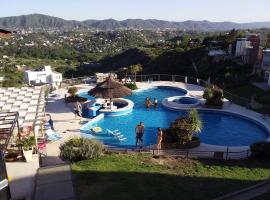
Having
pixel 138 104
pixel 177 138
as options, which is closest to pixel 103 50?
pixel 138 104

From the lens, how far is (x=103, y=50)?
137 m

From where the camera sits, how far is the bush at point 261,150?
11.9 m

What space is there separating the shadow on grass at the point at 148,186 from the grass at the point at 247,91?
52.4 ft

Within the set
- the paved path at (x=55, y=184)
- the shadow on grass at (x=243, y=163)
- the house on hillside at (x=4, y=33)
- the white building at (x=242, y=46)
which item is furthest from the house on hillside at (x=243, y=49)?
the house on hillside at (x=4, y=33)

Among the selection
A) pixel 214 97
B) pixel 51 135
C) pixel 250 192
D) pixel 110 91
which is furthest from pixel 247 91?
pixel 250 192

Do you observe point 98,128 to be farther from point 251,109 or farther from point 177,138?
point 251,109

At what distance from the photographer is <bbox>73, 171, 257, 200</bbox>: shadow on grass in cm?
831

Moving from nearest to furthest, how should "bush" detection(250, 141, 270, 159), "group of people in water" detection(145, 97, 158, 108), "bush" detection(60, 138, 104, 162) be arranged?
"bush" detection(60, 138, 104, 162) < "bush" detection(250, 141, 270, 159) < "group of people in water" detection(145, 97, 158, 108)

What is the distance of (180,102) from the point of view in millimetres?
22609

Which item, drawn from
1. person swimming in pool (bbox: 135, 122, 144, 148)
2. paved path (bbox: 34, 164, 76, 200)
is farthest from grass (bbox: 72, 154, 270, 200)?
person swimming in pool (bbox: 135, 122, 144, 148)

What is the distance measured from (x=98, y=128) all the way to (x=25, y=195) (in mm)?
8244

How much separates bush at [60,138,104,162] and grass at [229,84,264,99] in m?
16.5

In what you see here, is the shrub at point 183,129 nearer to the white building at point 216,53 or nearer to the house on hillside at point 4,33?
the house on hillside at point 4,33

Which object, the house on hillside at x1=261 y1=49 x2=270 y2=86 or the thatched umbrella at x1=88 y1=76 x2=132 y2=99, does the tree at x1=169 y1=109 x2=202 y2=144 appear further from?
the house on hillside at x1=261 y1=49 x2=270 y2=86
